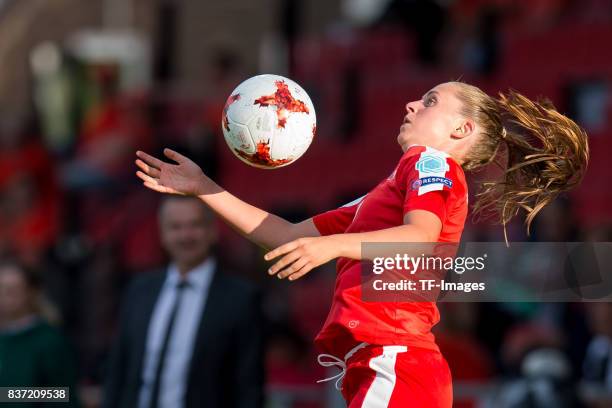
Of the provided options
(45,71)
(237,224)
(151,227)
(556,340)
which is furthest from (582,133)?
(45,71)

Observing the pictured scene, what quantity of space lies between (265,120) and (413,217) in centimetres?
73

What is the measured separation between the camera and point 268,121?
5379mm

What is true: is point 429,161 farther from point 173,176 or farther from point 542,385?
point 542,385

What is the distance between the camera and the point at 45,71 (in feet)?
70.2

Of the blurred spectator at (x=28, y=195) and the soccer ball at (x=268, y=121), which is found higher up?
the blurred spectator at (x=28, y=195)

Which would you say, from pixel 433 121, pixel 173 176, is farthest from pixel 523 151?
pixel 173 176

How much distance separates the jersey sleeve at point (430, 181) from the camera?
510 cm

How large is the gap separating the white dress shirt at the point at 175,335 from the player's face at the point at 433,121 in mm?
2092

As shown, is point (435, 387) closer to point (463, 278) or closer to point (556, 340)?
point (463, 278)

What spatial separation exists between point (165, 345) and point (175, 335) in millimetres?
75

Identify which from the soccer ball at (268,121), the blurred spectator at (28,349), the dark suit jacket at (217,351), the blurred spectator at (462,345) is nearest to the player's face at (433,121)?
the soccer ball at (268,121)

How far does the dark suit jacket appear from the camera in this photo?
701 cm

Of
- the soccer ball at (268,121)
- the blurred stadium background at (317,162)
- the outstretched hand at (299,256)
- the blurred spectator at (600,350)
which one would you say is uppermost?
the blurred stadium background at (317,162)

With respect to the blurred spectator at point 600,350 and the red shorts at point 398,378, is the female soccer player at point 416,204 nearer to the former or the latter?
the red shorts at point 398,378
